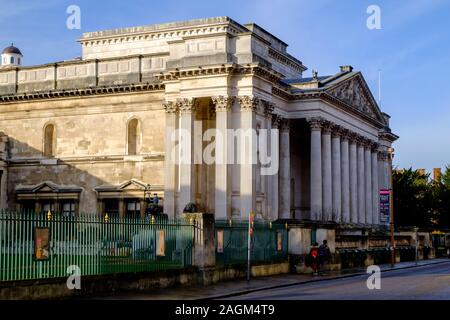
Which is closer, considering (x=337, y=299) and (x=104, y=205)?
(x=337, y=299)

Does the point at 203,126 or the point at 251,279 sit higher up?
the point at 203,126

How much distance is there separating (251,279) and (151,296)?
399 inches

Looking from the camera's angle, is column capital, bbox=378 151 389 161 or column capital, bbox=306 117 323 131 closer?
column capital, bbox=306 117 323 131

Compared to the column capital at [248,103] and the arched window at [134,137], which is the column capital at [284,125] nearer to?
the column capital at [248,103]

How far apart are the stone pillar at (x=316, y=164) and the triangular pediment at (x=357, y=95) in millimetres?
3264

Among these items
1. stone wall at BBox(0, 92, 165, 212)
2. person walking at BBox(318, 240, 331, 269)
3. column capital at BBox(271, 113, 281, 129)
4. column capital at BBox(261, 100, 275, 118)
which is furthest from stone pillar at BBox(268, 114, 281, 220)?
person walking at BBox(318, 240, 331, 269)

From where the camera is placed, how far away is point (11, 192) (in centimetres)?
6531

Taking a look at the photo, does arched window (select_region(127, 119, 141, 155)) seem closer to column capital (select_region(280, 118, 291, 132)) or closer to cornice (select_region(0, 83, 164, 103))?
cornice (select_region(0, 83, 164, 103))

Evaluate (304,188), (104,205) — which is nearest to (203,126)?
(104,205)

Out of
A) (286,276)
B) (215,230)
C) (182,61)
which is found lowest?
(286,276)

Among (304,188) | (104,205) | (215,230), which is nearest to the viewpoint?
(215,230)

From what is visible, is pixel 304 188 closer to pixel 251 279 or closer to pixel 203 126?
pixel 203 126

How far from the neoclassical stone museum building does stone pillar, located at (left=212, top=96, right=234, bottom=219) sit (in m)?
0.09

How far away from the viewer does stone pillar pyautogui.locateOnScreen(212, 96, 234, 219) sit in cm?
5300
